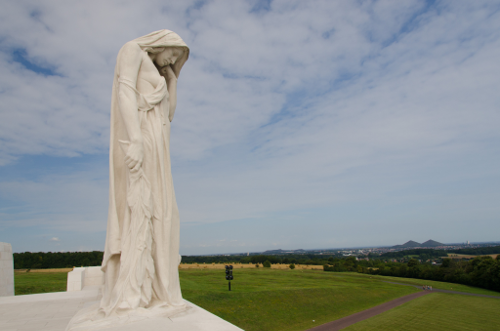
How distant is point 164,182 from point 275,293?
63.8 feet

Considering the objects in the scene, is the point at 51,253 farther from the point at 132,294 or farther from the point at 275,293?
the point at 132,294

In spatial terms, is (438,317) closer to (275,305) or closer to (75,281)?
(275,305)

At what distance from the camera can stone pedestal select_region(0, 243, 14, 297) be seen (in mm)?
12180

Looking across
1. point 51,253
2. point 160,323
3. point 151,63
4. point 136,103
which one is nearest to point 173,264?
point 160,323

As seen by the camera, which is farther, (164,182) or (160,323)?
(164,182)

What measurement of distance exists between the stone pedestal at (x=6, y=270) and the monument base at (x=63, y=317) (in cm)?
439

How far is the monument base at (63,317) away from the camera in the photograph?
3.41 metres

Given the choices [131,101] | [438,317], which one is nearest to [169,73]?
[131,101]

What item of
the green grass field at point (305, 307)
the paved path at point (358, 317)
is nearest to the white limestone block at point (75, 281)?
the green grass field at point (305, 307)

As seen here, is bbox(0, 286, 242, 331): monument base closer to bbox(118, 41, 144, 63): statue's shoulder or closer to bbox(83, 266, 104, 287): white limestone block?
bbox(83, 266, 104, 287): white limestone block

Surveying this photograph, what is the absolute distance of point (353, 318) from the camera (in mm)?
20672

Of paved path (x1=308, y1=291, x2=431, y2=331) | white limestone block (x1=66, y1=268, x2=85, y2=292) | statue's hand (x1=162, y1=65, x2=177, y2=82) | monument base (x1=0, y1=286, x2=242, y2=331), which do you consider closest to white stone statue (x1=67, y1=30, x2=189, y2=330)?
statue's hand (x1=162, y1=65, x2=177, y2=82)

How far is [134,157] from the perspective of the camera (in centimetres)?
435

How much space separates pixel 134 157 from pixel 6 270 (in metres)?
13.1
